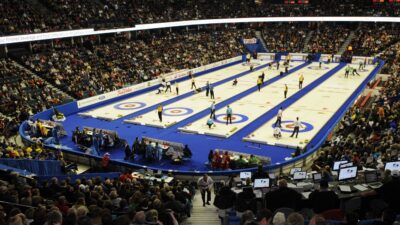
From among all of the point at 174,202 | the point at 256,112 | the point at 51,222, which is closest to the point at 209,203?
the point at 174,202

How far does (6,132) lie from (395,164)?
68.4 feet

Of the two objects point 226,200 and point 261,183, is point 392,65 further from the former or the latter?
point 226,200

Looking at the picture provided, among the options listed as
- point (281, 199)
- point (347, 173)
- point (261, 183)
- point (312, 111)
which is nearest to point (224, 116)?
point (312, 111)

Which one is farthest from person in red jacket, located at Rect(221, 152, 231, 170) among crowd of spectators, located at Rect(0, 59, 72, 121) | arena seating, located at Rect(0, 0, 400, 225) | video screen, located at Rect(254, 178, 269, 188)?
crowd of spectators, located at Rect(0, 59, 72, 121)

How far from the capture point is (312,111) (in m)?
28.3

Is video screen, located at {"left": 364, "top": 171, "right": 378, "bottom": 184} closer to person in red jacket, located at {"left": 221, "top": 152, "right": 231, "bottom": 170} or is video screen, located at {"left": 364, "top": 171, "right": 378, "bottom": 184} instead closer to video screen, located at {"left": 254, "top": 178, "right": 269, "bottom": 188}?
video screen, located at {"left": 254, "top": 178, "right": 269, "bottom": 188}

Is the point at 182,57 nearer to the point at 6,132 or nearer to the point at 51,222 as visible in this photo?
the point at 6,132

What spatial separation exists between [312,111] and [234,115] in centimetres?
550

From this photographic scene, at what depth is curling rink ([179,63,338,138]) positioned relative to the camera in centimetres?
2453

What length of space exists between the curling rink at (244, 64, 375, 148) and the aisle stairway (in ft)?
28.9

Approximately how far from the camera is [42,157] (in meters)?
18.5

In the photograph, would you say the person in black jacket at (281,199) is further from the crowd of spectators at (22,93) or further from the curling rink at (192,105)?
the crowd of spectators at (22,93)

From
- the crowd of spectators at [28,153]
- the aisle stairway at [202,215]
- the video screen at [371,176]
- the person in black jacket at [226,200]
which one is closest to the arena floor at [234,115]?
the crowd of spectators at [28,153]

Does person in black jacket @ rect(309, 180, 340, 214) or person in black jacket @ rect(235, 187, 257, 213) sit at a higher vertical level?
person in black jacket @ rect(309, 180, 340, 214)
